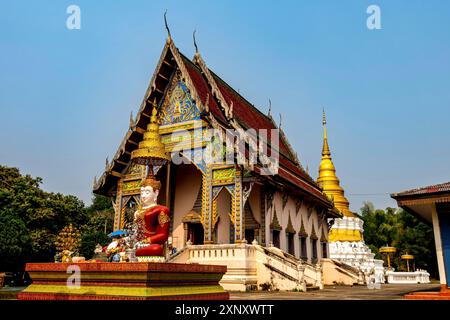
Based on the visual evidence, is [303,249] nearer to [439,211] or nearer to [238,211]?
[238,211]

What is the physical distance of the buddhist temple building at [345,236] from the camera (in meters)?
26.4

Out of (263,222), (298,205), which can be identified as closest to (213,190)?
(263,222)

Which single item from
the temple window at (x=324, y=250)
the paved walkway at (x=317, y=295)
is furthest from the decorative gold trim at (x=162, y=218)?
the temple window at (x=324, y=250)

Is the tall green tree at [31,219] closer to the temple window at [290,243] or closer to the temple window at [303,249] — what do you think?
the temple window at [290,243]

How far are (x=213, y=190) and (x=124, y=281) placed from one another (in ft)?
28.9

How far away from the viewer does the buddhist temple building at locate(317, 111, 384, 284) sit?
2638 centimetres

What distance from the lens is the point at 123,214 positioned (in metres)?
16.1

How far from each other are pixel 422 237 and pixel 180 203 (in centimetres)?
2367

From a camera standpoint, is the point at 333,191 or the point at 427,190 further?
the point at 333,191

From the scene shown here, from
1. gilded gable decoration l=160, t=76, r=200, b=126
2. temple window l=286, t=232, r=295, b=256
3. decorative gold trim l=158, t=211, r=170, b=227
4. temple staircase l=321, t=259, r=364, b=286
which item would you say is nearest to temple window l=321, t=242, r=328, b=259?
temple staircase l=321, t=259, r=364, b=286

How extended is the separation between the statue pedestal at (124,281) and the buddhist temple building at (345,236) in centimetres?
1984

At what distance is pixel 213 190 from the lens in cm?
1415
